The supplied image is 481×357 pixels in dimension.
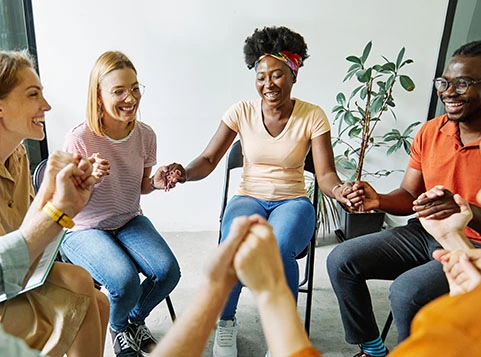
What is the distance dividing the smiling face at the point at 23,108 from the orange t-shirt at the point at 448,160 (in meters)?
1.41

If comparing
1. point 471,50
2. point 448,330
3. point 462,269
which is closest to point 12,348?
point 448,330

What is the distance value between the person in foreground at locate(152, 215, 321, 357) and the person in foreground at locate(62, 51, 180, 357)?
837 millimetres

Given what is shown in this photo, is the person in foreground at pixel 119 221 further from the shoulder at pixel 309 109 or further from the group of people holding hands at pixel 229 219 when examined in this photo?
the shoulder at pixel 309 109

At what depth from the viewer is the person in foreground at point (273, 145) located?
6.25 feet

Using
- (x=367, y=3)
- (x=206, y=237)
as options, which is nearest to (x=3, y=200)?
(x=206, y=237)

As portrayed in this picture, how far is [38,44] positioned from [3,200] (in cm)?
156

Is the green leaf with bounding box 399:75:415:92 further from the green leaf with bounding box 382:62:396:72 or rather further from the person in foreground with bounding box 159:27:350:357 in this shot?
the person in foreground with bounding box 159:27:350:357

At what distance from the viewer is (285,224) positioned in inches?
70.9

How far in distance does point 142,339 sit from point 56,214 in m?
0.81

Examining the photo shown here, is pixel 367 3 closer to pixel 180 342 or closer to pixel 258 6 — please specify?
pixel 258 6

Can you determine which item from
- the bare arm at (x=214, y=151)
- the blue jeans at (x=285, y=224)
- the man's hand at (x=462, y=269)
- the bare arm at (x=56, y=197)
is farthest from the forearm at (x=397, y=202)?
the bare arm at (x=56, y=197)

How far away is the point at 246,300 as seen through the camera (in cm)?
233

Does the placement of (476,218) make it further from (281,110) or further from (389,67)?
(389,67)

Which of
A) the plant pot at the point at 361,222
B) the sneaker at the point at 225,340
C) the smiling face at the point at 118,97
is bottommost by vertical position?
the sneaker at the point at 225,340
